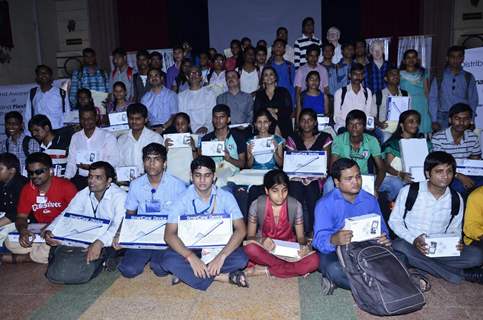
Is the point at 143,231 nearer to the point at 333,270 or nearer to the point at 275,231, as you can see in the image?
the point at 275,231

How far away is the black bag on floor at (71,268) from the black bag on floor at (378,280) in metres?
2.37

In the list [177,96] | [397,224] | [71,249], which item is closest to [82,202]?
[71,249]

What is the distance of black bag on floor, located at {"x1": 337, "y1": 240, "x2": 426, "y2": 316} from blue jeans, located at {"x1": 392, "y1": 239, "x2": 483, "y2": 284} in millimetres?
535

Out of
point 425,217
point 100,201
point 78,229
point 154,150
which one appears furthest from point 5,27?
point 425,217

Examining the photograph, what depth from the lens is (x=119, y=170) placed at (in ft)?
17.3

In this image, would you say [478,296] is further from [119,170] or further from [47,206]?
[47,206]

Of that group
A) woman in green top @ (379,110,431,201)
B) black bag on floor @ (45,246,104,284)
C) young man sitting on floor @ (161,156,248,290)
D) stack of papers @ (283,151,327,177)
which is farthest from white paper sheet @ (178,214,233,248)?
woman in green top @ (379,110,431,201)

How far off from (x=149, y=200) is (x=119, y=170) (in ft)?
3.21

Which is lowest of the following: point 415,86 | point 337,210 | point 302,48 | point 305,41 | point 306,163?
point 337,210

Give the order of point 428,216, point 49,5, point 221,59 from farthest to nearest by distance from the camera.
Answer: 1. point 49,5
2. point 221,59
3. point 428,216

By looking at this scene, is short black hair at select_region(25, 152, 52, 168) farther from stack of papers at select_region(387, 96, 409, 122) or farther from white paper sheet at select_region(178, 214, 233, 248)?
stack of papers at select_region(387, 96, 409, 122)

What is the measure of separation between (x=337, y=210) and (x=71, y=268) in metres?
2.55

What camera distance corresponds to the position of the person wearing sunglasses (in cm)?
459

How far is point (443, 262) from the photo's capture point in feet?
12.8
